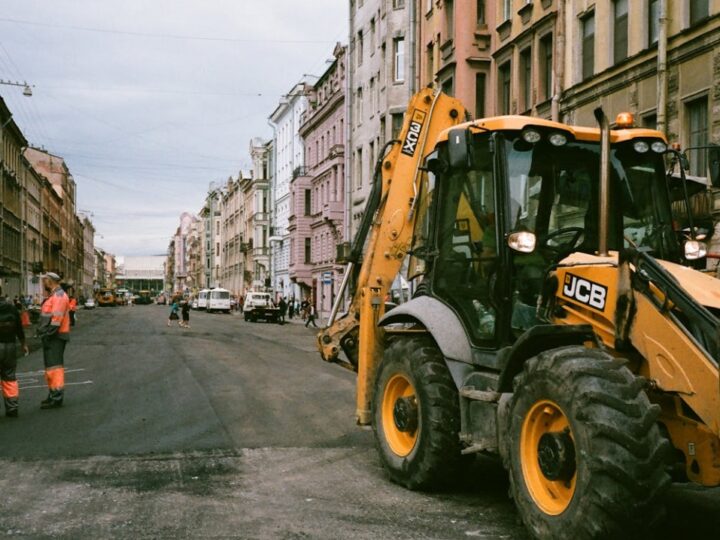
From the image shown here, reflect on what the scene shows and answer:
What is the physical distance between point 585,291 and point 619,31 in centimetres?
2109

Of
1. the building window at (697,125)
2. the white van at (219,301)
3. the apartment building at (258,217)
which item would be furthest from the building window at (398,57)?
the apartment building at (258,217)

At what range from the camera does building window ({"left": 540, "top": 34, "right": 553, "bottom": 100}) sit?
28.6 m

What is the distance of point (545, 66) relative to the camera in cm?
2895

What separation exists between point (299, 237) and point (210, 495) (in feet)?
202

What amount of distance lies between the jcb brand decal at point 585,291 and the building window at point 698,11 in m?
17.0

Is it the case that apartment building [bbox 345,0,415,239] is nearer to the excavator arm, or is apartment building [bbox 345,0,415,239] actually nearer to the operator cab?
the excavator arm

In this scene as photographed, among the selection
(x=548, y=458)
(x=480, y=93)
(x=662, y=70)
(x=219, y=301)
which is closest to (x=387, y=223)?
(x=548, y=458)

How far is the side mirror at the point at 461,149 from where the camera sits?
6.01 meters

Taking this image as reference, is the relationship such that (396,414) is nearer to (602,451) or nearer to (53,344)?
(602,451)

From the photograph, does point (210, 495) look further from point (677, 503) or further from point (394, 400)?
point (677, 503)

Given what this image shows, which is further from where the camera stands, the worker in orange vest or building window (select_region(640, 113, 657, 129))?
building window (select_region(640, 113, 657, 129))

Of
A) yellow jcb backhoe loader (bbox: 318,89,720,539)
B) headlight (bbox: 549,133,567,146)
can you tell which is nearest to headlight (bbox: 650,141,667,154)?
yellow jcb backhoe loader (bbox: 318,89,720,539)

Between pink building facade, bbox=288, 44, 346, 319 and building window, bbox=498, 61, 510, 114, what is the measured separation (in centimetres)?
2254

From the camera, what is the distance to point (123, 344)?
27844 millimetres
